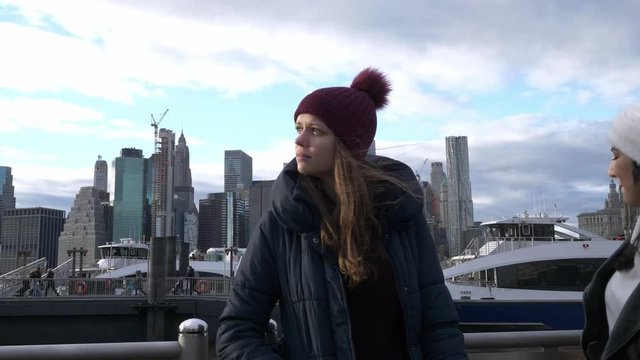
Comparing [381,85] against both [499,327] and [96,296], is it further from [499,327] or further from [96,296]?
[96,296]

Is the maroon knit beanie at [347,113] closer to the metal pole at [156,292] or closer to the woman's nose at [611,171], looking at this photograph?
the woman's nose at [611,171]

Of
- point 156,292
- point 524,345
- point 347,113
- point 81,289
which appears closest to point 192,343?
point 347,113

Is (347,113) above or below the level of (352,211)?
above

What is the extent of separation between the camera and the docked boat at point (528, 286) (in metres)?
16.3

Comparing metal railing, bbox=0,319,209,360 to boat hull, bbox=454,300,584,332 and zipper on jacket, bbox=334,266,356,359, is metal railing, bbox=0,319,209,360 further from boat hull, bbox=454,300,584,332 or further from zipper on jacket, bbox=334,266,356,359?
boat hull, bbox=454,300,584,332

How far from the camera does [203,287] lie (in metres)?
22.5

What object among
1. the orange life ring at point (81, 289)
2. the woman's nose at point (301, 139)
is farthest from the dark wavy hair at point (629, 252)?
the orange life ring at point (81, 289)

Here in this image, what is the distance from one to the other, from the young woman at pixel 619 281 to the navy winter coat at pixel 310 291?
43 centimetres

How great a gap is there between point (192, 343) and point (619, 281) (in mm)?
1808

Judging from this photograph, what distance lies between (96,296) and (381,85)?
20676mm

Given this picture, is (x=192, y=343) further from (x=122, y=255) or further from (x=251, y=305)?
(x=122, y=255)

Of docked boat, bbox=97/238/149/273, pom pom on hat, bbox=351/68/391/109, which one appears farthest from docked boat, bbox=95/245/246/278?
pom pom on hat, bbox=351/68/391/109

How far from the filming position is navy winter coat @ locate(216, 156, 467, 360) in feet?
6.37

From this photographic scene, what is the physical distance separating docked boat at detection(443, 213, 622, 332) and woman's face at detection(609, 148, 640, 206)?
49.7ft
